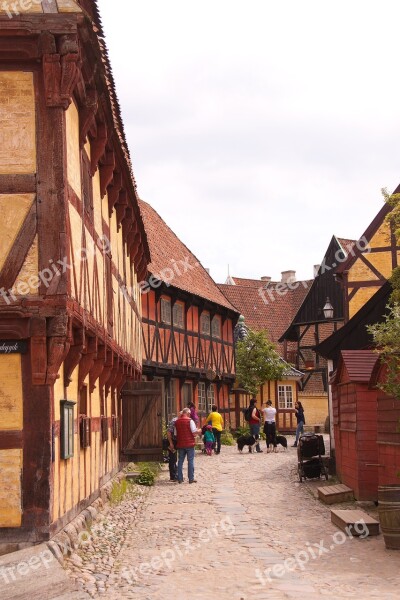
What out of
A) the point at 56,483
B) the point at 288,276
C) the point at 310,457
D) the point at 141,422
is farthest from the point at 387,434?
the point at 288,276

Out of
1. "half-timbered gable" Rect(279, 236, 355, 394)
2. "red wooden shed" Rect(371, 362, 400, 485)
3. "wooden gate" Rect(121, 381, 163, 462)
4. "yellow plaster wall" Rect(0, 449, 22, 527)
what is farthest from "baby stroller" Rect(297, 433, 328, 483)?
"half-timbered gable" Rect(279, 236, 355, 394)

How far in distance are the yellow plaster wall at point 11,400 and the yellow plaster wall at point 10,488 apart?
11.1 inches

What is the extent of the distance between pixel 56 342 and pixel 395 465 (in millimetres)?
5781

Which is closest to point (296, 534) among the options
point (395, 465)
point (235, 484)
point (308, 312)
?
point (395, 465)

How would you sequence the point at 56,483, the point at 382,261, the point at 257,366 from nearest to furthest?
the point at 56,483 → the point at 382,261 → the point at 257,366

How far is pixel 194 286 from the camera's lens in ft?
108

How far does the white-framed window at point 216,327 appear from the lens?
3503 centimetres

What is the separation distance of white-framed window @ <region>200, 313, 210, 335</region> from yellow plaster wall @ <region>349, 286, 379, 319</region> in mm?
11691

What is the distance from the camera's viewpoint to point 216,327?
35.6 meters

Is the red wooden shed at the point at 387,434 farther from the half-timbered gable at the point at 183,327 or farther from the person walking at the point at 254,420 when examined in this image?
the half-timbered gable at the point at 183,327

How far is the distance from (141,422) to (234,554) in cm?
837

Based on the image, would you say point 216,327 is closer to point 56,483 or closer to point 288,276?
point 56,483

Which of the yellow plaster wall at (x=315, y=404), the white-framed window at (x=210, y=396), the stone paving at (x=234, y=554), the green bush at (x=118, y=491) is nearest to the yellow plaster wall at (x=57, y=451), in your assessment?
the stone paving at (x=234, y=554)

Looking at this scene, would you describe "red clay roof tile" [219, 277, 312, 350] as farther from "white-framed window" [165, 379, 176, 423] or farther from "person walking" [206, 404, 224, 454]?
"person walking" [206, 404, 224, 454]
